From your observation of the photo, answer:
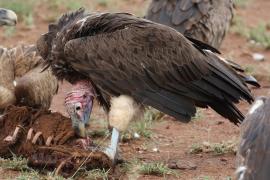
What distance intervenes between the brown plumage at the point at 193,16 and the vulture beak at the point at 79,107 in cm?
196

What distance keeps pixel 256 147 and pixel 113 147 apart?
217cm

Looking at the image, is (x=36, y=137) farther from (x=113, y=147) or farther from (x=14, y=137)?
(x=113, y=147)

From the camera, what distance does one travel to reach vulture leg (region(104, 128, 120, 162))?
6266 millimetres

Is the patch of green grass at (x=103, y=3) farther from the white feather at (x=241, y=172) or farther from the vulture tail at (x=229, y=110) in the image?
the white feather at (x=241, y=172)

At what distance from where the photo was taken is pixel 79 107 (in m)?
6.48

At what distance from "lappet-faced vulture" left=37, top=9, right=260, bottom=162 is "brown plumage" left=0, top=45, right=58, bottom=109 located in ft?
1.94

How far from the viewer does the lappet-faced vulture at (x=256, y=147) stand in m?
4.21

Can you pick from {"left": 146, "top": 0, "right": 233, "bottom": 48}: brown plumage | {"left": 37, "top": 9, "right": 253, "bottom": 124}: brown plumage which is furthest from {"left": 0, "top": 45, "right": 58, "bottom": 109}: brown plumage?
{"left": 146, "top": 0, "right": 233, "bottom": 48}: brown plumage

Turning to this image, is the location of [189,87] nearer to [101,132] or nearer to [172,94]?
[172,94]

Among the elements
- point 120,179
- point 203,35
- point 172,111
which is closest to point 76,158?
point 120,179

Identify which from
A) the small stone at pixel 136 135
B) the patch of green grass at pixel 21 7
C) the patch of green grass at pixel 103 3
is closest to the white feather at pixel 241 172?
the small stone at pixel 136 135

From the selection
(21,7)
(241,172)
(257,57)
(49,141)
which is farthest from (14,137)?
(21,7)

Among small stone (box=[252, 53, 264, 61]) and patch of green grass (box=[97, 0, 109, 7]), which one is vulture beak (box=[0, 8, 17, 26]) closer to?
small stone (box=[252, 53, 264, 61])

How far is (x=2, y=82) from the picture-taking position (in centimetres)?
727
